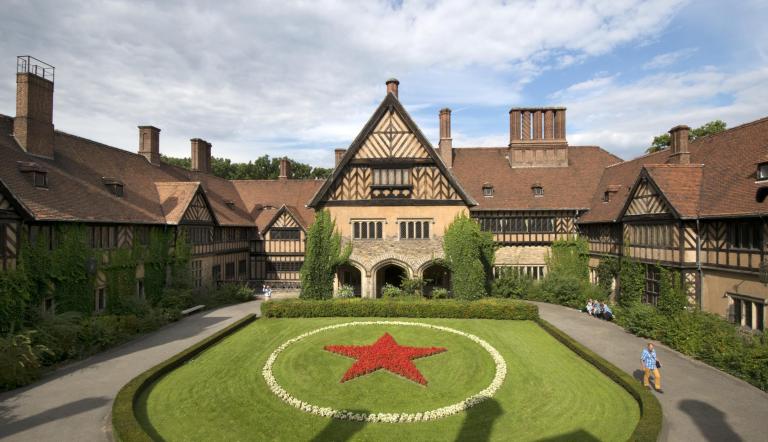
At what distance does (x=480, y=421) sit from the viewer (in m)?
11.9

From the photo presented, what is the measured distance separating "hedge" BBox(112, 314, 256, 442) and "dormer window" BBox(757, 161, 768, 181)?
85.6 ft

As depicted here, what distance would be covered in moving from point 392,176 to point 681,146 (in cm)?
1846

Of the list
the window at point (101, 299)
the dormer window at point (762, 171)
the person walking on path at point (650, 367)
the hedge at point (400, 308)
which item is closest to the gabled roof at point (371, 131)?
the hedge at point (400, 308)

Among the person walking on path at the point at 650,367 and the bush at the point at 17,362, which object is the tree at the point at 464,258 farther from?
the bush at the point at 17,362

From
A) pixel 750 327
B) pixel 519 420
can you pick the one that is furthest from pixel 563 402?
pixel 750 327

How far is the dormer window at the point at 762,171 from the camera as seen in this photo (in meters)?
19.2

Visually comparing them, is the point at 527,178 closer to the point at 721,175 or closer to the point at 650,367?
the point at 721,175

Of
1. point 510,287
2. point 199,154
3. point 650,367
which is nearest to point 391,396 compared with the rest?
point 650,367

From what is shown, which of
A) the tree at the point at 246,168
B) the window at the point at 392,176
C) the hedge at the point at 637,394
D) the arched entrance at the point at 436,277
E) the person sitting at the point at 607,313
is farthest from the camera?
the tree at the point at 246,168

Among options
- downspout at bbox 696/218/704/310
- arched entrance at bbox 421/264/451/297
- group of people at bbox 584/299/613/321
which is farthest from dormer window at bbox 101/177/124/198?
downspout at bbox 696/218/704/310

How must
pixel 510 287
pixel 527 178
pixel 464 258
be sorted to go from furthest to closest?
pixel 527 178 → pixel 510 287 → pixel 464 258

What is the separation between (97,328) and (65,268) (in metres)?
4.15

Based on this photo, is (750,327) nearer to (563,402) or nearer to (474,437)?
(563,402)

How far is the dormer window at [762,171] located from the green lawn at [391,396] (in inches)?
→ 481
